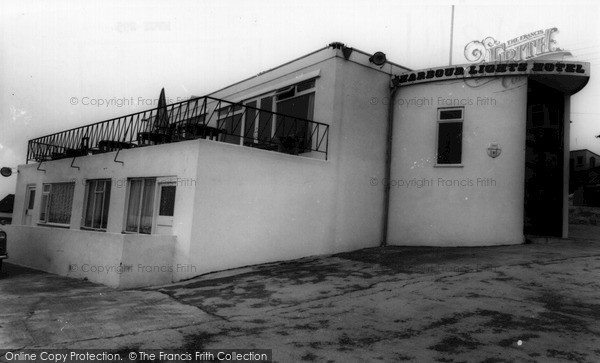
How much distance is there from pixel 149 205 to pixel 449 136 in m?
7.79

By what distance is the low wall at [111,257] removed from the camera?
798 centimetres

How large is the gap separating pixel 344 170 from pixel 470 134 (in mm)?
3355

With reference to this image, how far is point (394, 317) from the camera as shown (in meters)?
5.14

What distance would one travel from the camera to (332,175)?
1061cm

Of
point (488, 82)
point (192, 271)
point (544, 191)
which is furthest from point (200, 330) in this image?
point (544, 191)

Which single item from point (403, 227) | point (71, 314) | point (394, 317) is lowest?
point (71, 314)

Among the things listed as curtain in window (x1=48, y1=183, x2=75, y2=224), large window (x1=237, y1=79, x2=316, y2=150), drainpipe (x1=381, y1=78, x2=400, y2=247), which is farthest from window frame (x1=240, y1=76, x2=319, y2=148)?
curtain in window (x1=48, y1=183, x2=75, y2=224)

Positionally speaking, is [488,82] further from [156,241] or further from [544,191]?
[156,241]

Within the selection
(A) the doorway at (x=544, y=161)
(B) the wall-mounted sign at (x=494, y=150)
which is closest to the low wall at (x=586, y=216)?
(A) the doorway at (x=544, y=161)

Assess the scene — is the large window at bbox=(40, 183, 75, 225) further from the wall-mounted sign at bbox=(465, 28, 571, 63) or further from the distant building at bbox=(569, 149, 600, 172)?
the distant building at bbox=(569, 149, 600, 172)

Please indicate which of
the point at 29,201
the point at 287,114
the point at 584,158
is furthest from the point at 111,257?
the point at 584,158

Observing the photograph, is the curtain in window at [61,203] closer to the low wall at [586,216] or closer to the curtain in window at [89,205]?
the curtain in window at [89,205]

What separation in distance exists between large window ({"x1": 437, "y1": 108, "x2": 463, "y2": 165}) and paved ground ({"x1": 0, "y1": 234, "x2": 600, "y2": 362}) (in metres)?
3.01

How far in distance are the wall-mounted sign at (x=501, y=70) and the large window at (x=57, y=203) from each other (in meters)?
11.2
